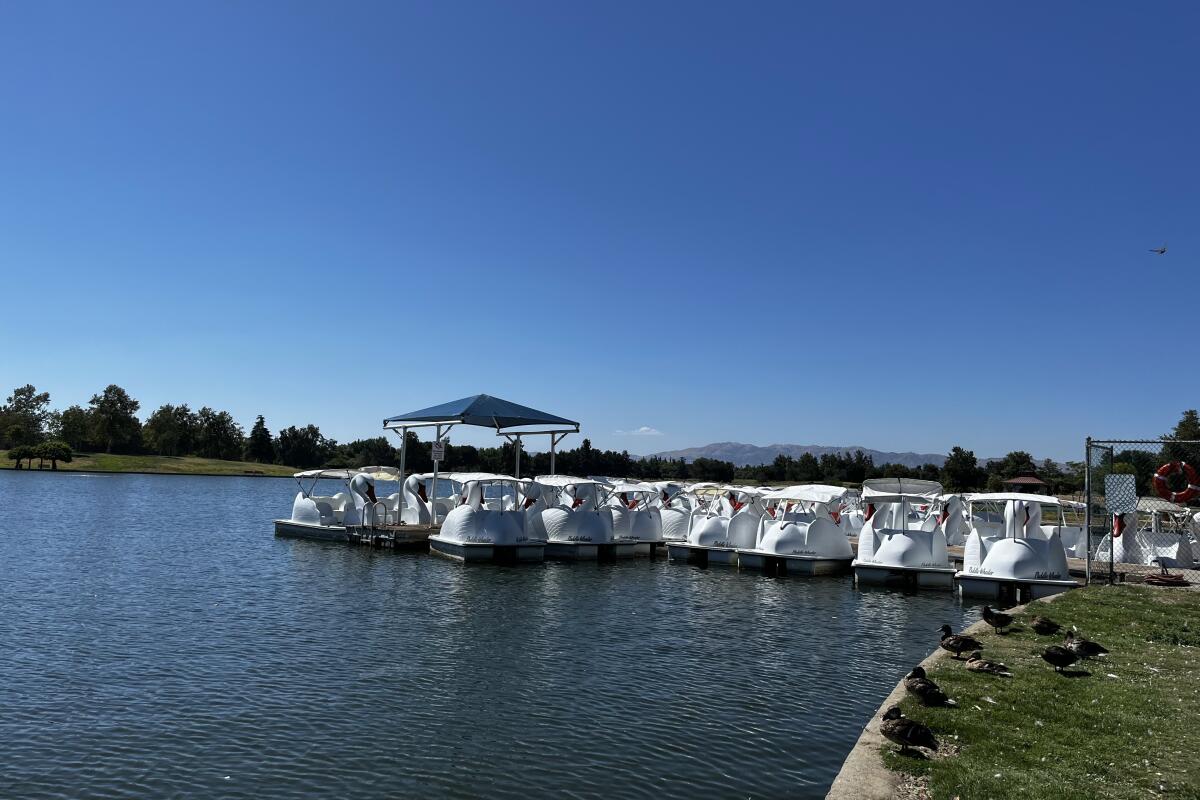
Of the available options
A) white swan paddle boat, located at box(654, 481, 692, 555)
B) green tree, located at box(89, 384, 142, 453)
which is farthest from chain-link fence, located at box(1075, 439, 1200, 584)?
green tree, located at box(89, 384, 142, 453)

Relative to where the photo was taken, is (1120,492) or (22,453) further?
(22,453)

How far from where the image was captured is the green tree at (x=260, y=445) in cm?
14862

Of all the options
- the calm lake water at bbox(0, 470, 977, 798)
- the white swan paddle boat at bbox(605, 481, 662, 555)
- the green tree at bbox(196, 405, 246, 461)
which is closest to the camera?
the calm lake water at bbox(0, 470, 977, 798)

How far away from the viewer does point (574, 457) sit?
10950 cm

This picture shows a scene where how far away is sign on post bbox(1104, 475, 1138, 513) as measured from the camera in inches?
738

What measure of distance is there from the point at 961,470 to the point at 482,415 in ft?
188

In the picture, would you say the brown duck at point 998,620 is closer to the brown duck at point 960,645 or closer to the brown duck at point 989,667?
the brown duck at point 960,645

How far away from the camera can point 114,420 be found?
443 ft

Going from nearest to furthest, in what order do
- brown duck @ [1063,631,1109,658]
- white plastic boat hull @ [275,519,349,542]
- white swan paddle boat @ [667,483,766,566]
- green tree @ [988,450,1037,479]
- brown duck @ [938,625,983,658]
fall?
brown duck @ [1063,631,1109,658], brown duck @ [938,625,983,658], white swan paddle boat @ [667,483,766,566], white plastic boat hull @ [275,519,349,542], green tree @ [988,450,1037,479]

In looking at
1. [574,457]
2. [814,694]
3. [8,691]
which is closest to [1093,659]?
[814,694]

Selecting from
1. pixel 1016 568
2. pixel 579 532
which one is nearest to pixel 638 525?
pixel 579 532

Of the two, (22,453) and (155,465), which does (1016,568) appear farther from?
(155,465)

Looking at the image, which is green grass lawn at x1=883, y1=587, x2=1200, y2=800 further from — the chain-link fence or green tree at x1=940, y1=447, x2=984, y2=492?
green tree at x1=940, y1=447, x2=984, y2=492

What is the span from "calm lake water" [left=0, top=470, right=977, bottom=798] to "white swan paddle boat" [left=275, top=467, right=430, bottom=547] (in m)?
6.71
